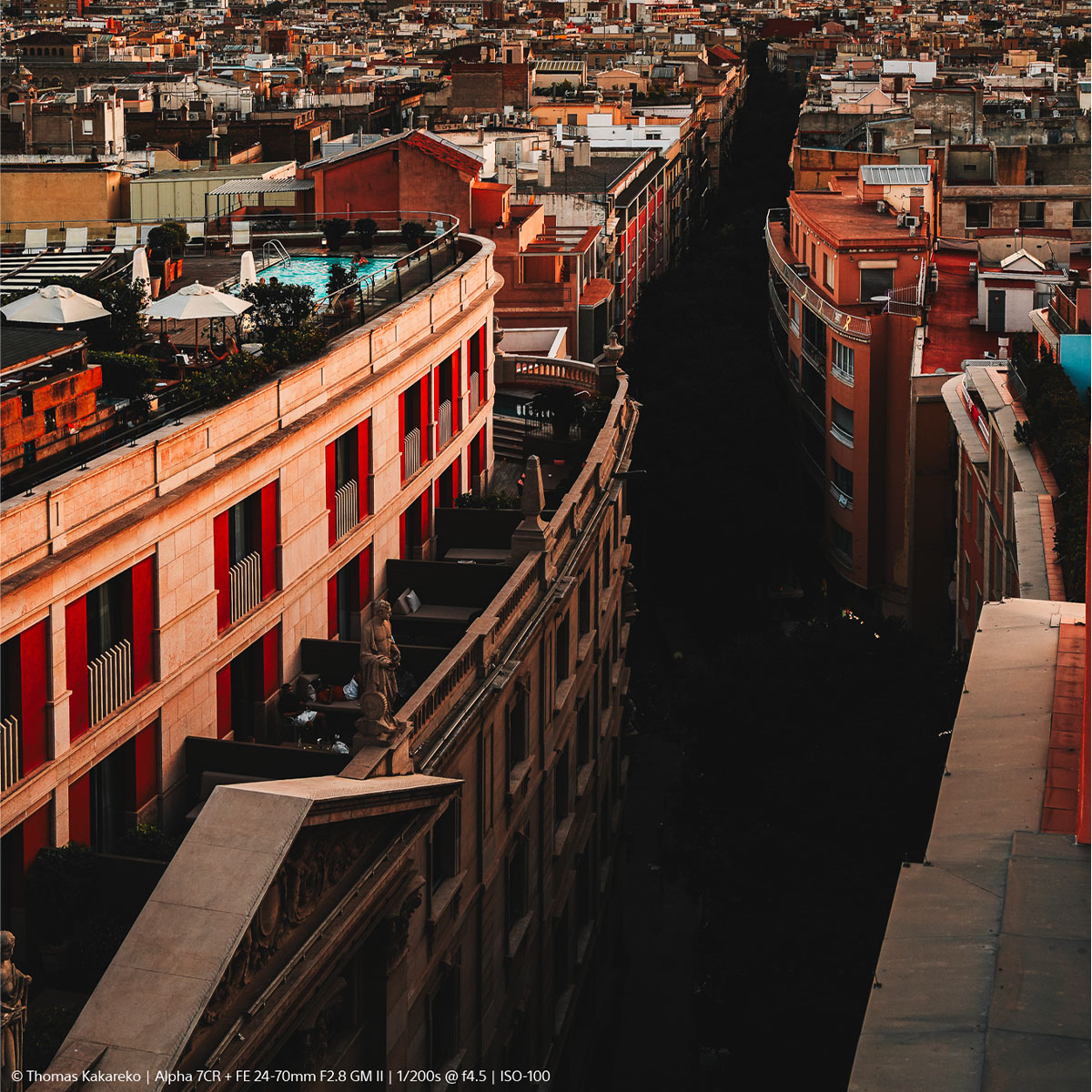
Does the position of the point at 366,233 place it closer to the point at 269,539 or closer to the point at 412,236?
the point at 412,236

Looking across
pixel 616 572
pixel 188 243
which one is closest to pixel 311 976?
pixel 616 572

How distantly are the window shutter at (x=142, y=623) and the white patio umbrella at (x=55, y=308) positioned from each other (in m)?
7.10

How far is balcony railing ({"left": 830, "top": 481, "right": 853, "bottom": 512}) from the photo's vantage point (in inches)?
2416

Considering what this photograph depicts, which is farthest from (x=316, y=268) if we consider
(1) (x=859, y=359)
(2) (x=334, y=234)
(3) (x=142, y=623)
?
(1) (x=859, y=359)

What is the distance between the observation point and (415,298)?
33.8m

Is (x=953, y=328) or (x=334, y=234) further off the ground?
(x=334, y=234)

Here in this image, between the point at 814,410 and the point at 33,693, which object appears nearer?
the point at 33,693

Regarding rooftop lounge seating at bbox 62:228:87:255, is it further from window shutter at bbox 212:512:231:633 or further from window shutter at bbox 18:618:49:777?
window shutter at bbox 18:618:49:777

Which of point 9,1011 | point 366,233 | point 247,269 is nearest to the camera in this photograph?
point 9,1011

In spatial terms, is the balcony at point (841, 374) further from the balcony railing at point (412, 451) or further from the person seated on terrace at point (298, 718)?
the person seated on terrace at point (298, 718)

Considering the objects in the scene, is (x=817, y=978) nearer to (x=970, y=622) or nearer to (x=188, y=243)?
(x=970, y=622)

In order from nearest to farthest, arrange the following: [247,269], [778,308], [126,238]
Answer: [247,269] < [126,238] < [778,308]

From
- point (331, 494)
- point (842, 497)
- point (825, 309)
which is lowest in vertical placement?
point (842, 497)

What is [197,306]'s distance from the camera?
30.2 metres
